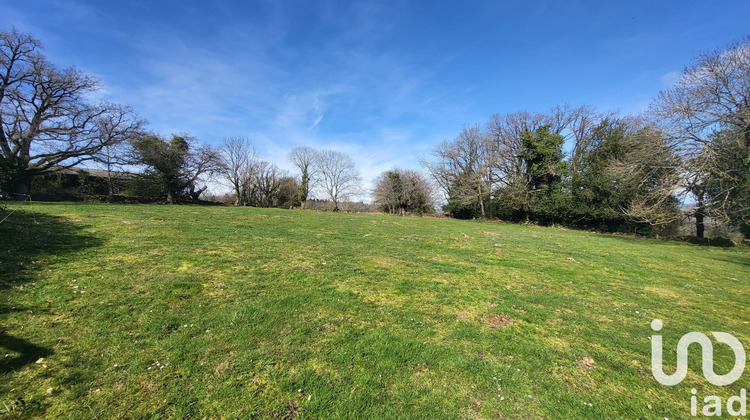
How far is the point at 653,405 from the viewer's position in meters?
2.96

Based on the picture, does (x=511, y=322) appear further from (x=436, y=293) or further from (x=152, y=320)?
(x=152, y=320)

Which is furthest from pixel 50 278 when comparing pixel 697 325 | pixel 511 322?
pixel 697 325

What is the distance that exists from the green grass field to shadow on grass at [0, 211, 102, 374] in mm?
33

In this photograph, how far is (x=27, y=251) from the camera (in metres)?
5.95

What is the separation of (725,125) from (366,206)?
3866 cm

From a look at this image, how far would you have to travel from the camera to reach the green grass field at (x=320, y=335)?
8.93ft

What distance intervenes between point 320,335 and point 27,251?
7396 mm

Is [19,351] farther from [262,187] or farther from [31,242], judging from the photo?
[262,187]

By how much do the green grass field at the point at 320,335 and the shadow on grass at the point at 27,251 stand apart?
0.03 meters

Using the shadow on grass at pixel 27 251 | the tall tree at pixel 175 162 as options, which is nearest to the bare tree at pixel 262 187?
the tall tree at pixel 175 162

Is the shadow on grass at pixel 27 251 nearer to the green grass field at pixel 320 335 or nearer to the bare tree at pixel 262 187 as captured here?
the green grass field at pixel 320 335

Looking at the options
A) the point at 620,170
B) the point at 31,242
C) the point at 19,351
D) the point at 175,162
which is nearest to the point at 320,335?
the point at 19,351

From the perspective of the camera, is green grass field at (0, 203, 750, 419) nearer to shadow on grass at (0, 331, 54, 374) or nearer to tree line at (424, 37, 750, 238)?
shadow on grass at (0, 331, 54, 374)

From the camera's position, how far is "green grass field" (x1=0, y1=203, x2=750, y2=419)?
107 inches
